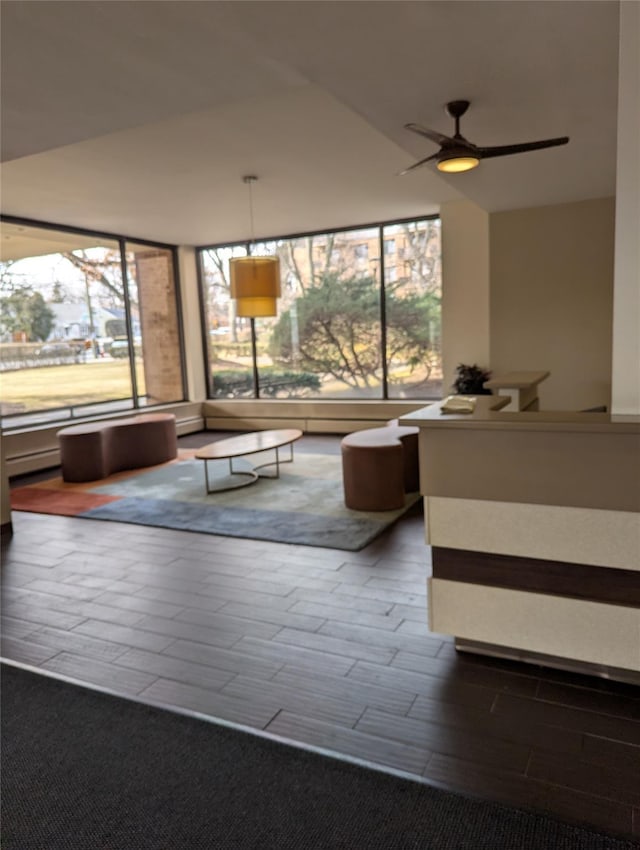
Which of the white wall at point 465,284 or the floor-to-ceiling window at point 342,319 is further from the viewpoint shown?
the floor-to-ceiling window at point 342,319

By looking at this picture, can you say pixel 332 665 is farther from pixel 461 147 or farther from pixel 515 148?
pixel 515 148

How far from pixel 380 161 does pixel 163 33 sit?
3.24m

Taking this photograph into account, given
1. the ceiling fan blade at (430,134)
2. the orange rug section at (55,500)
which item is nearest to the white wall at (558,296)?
the ceiling fan blade at (430,134)

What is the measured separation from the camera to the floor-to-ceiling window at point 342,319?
27.4 ft

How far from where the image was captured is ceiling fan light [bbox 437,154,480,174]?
11.7 feet

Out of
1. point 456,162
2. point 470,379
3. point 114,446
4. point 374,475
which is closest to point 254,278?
point 114,446

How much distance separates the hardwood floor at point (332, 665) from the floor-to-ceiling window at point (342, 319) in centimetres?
483

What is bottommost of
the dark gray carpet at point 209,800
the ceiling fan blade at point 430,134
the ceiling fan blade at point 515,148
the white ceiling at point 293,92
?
the dark gray carpet at point 209,800

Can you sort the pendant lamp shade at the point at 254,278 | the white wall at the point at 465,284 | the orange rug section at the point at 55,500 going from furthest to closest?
the white wall at the point at 465,284
the pendant lamp shade at the point at 254,278
the orange rug section at the point at 55,500

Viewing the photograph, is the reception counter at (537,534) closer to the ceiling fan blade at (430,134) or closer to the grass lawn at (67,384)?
the ceiling fan blade at (430,134)

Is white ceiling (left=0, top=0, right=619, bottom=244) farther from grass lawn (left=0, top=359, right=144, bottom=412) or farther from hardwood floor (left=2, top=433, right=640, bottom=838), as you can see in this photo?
hardwood floor (left=2, top=433, right=640, bottom=838)

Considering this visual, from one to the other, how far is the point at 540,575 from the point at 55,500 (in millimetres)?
4652

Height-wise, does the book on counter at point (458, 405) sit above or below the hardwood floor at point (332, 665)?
above

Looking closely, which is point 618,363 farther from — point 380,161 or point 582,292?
point 582,292
